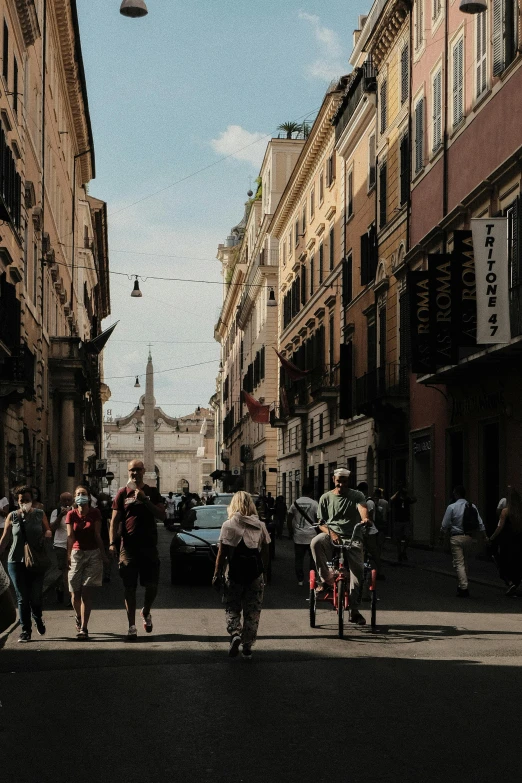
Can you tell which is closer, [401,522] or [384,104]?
[401,522]

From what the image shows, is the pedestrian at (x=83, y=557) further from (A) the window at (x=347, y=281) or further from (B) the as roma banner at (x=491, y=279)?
(A) the window at (x=347, y=281)

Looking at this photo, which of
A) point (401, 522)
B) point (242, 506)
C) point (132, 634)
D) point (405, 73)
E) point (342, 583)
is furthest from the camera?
point (405, 73)

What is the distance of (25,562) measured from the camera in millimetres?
13273

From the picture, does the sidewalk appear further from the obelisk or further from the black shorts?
the obelisk

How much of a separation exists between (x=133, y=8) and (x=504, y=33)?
10.3 metres

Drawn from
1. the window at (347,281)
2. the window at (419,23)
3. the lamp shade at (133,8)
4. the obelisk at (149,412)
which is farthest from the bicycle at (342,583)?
the obelisk at (149,412)

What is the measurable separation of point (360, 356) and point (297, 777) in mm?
34044

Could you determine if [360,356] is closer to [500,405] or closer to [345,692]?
[500,405]

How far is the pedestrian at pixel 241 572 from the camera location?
449 inches

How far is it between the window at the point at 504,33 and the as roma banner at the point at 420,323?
4.68 m

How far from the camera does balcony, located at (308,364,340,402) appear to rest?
44.1 m

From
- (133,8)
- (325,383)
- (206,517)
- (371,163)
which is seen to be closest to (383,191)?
(371,163)

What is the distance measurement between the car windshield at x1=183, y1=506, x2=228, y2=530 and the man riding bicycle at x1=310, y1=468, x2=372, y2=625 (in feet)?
26.4

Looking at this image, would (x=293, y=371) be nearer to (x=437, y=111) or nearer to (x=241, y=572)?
(x=437, y=111)
